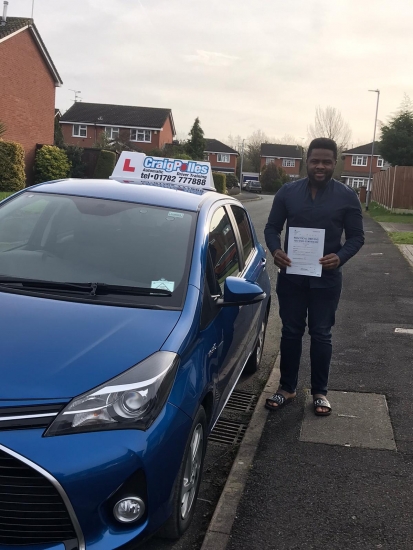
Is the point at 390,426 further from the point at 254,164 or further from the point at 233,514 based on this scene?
the point at 254,164

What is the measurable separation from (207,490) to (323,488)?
67 cm

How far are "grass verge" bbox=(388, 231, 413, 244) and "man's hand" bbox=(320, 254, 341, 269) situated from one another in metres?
13.5

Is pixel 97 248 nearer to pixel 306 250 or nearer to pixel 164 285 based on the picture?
pixel 164 285

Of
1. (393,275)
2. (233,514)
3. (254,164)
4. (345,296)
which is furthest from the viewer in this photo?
(254,164)

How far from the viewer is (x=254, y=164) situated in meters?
103

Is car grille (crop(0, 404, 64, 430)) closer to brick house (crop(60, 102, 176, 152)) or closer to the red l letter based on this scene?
the red l letter

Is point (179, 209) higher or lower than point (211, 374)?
higher

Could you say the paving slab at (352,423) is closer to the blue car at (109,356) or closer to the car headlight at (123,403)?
the blue car at (109,356)

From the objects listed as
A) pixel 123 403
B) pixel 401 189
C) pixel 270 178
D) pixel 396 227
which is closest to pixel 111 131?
pixel 270 178

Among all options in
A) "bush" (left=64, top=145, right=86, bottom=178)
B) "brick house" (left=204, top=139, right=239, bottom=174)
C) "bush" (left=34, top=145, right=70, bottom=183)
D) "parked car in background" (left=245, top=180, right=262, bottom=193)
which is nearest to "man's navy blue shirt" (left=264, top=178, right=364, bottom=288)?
"bush" (left=34, top=145, right=70, bottom=183)

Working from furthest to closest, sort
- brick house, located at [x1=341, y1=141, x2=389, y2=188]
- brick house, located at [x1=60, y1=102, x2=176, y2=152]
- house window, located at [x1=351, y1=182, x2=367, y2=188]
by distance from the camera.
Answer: house window, located at [x1=351, y1=182, x2=367, y2=188] < brick house, located at [x1=341, y1=141, x2=389, y2=188] < brick house, located at [x1=60, y1=102, x2=176, y2=152]

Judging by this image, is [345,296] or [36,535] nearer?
[36,535]

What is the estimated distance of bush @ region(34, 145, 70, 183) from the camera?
98.5 ft

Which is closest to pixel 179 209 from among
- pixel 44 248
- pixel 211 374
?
pixel 44 248
